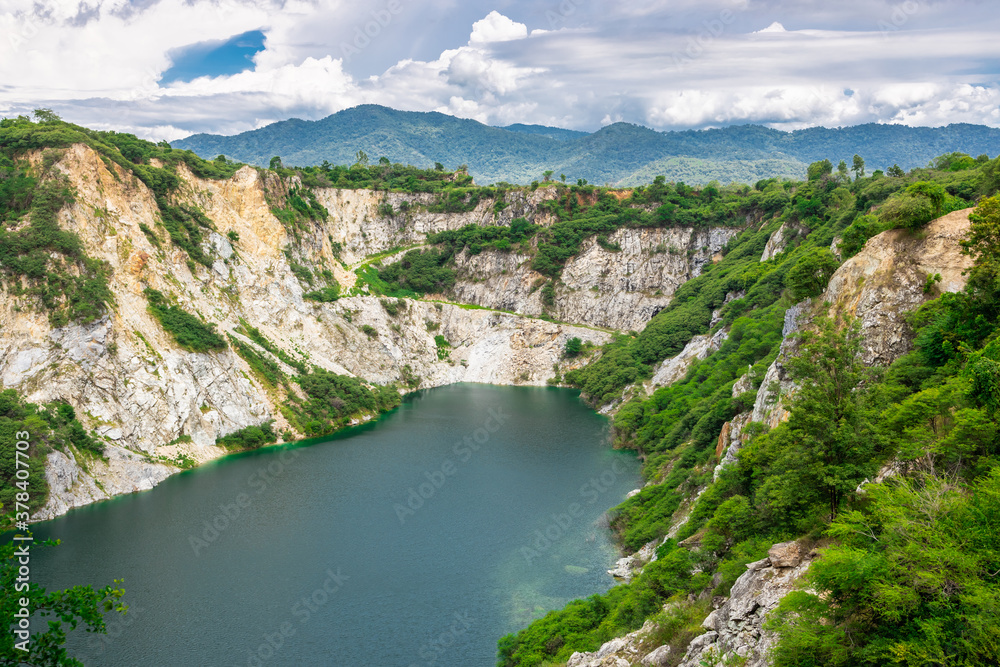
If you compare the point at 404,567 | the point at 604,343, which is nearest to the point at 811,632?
the point at 404,567

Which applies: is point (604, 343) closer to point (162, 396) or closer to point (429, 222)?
point (429, 222)

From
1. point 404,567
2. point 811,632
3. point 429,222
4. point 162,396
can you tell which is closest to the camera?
point 811,632

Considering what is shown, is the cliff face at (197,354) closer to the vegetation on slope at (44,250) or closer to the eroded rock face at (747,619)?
the vegetation on slope at (44,250)

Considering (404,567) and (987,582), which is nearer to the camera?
(987,582)

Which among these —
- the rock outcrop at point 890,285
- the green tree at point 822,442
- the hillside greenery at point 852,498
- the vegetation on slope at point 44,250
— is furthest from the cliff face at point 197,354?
the green tree at point 822,442

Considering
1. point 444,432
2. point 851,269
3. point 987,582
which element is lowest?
point 444,432

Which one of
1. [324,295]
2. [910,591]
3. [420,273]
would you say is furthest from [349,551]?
[420,273]

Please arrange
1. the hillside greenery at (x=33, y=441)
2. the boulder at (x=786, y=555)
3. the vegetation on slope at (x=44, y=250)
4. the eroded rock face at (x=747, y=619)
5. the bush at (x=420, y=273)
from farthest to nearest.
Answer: the bush at (x=420, y=273) < the vegetation on slope at (x=44, y=250) < the hillside greenery at (x=33, y=441) < the boulder at (x=786, y=555) < the eroded rock face at (x=747, y=619)

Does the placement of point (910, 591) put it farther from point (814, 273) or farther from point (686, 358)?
point (686, 358)
